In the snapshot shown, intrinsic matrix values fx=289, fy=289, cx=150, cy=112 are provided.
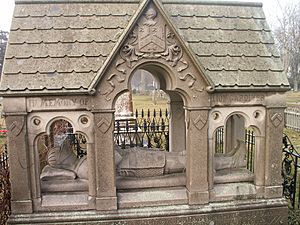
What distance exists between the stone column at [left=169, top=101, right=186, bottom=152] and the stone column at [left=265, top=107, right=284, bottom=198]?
5.93 feet

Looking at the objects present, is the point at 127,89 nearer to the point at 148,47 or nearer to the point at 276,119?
the point at 148,47

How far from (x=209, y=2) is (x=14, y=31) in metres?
2.95

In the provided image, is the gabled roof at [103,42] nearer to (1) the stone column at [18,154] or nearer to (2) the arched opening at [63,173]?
(1) the stone column at [18,154]

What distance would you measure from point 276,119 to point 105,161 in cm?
263

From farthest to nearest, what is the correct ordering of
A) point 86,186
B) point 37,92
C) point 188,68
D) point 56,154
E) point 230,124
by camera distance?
point 230,124 → point 56,154 → point 86,186 → point 188,68 → point 37,92

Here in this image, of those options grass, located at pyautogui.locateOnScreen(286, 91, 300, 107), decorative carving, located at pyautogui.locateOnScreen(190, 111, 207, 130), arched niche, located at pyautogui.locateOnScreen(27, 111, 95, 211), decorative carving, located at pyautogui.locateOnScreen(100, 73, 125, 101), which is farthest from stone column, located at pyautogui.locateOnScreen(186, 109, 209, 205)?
grass, located at pyautogui.locateOnScreen(286, 91, 300, 107)

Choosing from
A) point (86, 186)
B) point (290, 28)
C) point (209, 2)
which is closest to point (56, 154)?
point (86, 186)

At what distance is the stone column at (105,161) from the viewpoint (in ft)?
13.3

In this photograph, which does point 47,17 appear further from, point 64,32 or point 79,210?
point 79,210

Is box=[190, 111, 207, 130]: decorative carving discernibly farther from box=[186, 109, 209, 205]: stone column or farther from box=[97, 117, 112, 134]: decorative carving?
box=[97, 117, 112, 134]: decorative carving

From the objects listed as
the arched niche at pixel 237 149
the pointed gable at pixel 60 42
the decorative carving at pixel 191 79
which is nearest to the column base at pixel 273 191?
the arched niche at pixel 237 149

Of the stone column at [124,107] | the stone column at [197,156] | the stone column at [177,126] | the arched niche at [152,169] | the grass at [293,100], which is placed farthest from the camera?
the grass at [293,100]

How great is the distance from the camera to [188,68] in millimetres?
4109

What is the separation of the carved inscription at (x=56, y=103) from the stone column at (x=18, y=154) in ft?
0.42
